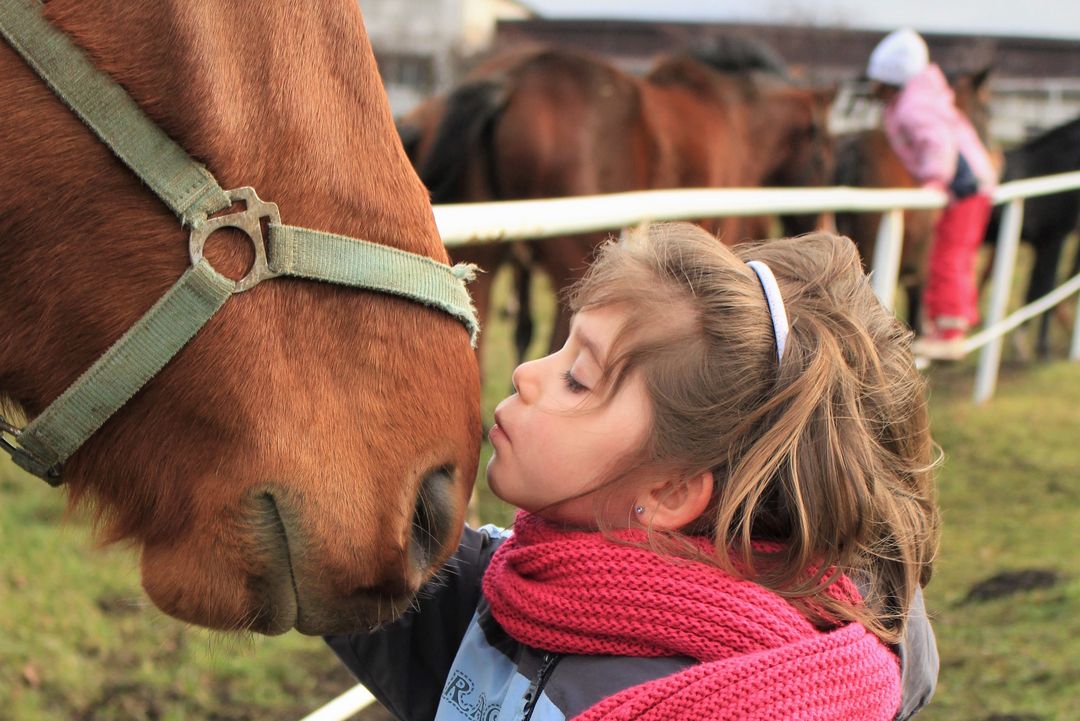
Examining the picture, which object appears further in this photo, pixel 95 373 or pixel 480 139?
pixel 480 139

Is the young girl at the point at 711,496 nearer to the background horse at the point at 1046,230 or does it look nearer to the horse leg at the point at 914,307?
the horse leg at the point at 914,307

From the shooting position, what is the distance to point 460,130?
3.82 meters

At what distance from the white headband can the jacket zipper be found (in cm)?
39

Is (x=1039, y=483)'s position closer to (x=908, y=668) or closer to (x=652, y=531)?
(x=908, y=668)

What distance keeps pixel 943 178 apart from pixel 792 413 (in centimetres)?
366

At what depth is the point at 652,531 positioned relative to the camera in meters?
1.02

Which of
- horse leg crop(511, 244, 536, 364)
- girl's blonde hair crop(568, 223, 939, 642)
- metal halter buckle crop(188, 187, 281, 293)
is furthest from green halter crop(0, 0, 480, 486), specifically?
horse leg crop(511, 244, 536, 364)

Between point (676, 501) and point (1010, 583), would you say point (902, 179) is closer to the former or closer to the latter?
point (1010, 583)

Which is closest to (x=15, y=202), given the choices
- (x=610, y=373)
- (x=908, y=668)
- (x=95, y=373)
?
(x=95, y=373)

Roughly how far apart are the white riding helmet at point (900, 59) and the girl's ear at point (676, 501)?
14.7ft

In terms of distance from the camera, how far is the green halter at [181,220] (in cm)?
89

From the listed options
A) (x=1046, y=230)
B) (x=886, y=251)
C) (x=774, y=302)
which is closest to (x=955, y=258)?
(x=886, y=251)

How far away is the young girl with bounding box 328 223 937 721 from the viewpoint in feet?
3.08

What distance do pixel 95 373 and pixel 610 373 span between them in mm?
515
